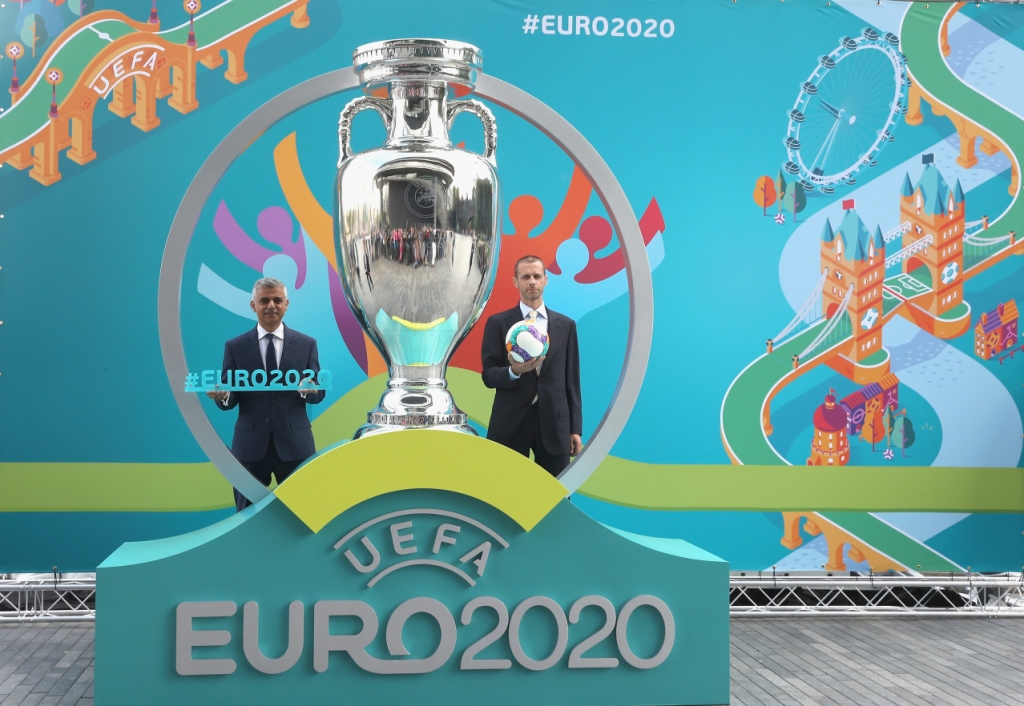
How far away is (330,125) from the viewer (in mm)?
3312

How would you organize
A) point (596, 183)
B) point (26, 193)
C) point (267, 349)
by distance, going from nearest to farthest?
point (596, 183), point (267, 349), point (26, 193)

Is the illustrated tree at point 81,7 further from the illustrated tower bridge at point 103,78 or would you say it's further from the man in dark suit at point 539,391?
the man in dark suit at point 539,391

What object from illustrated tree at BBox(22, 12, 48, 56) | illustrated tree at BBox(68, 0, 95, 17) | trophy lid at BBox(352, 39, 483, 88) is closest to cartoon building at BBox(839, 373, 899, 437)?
trophy lid at BBox(352, 39, 483, 88)

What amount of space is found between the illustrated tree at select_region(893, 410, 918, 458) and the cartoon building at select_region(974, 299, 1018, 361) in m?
0.38

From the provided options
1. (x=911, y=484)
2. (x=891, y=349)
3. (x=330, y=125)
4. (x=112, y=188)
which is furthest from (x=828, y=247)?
(x=112, y=188)

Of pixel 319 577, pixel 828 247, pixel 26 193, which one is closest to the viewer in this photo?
pixel 319 577

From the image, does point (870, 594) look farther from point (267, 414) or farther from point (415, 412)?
point (415, 412)

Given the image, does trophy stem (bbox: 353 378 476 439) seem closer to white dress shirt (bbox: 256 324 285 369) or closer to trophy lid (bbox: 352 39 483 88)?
trophy lid (bbox: 352 39 483 88)

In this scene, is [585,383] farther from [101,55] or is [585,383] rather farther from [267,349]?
[101,55]

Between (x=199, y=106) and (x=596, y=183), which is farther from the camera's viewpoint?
(x=199, y=106)

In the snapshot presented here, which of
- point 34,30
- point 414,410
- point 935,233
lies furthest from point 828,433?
point 34,30

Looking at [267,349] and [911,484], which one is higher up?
[267,349]

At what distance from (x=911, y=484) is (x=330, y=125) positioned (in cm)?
256

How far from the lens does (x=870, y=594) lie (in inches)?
141
